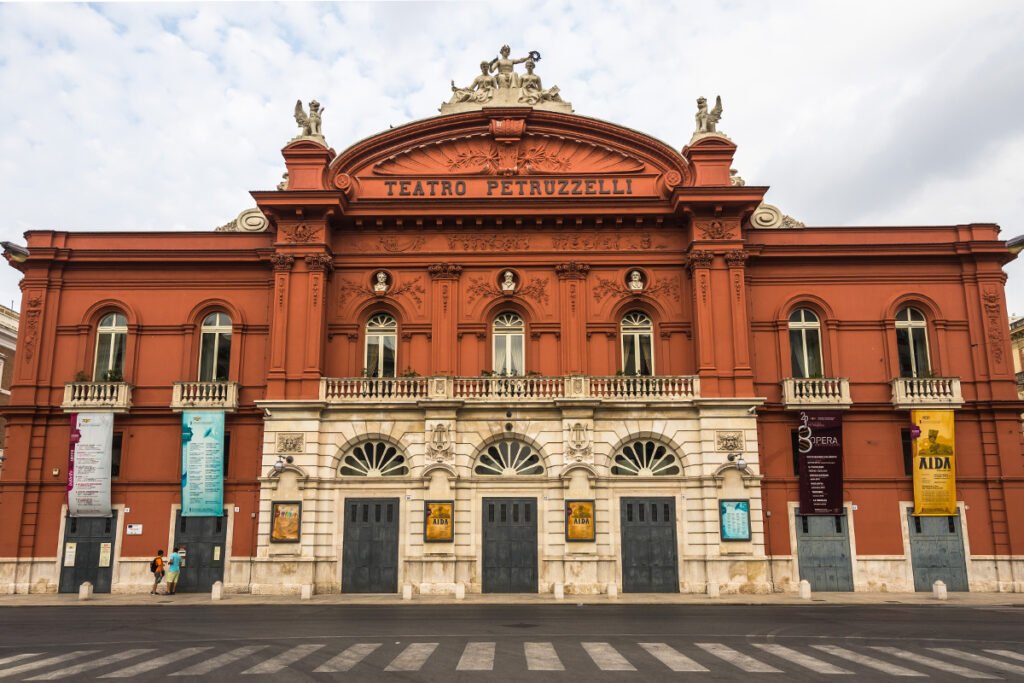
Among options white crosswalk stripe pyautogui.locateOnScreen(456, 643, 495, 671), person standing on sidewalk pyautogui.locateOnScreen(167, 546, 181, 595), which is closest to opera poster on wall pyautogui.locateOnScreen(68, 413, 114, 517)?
person standing on sidewalk pyautogui.locateOnScreen(167, 546, 181, 595)

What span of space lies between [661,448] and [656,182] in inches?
432

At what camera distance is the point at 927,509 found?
96.2ft

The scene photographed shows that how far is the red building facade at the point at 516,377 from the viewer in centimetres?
2883

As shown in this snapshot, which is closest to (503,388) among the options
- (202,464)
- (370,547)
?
(370,547)

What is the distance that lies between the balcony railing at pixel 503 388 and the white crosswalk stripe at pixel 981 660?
14.5 meters

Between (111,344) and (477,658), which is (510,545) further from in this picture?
(111,344)

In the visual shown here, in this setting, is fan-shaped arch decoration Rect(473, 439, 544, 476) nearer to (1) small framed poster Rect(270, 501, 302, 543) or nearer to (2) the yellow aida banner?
(1) small framed poster Rect(270, 501, 302, 543)

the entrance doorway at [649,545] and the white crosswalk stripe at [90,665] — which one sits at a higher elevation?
the entrance doorway at [649,545]

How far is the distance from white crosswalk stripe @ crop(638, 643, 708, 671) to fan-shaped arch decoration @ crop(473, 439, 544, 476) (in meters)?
13.7

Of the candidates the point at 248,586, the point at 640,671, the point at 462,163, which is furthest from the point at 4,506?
the point at 640,671

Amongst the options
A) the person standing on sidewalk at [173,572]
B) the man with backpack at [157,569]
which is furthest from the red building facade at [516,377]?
the man with backpack at [157,569]

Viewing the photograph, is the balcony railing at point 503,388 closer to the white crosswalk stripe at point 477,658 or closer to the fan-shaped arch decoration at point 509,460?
the fan-shaped arch decoration at point 509,460

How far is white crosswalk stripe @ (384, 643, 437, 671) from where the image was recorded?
13.6 meters

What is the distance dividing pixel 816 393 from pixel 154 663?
80.8ft
